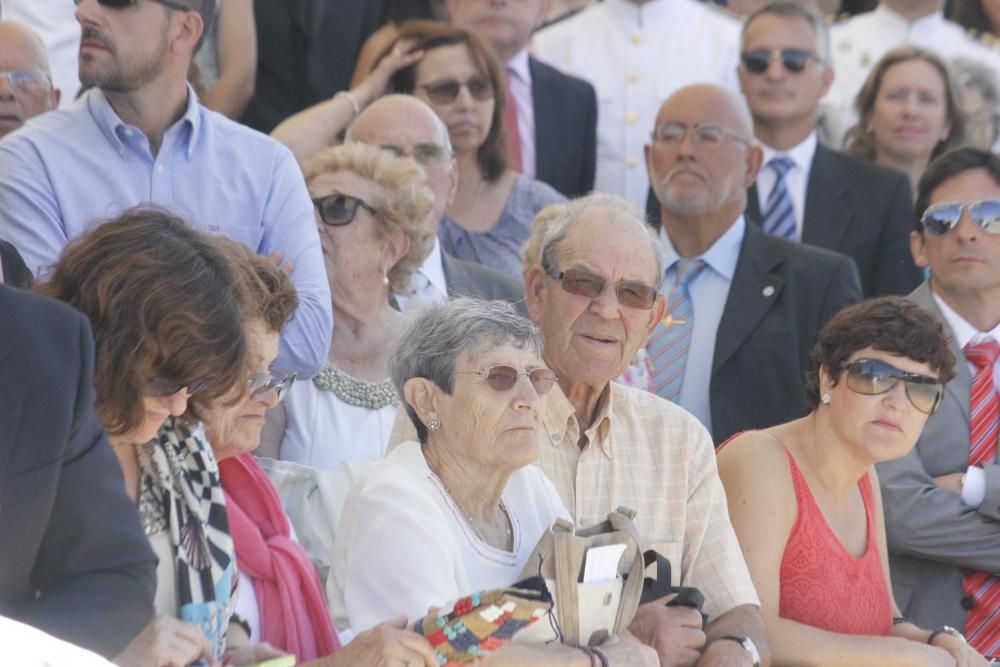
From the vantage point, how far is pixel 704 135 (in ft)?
22.6

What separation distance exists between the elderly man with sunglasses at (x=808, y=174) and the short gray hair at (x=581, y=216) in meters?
2.46

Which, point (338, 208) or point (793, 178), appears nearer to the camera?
point (338, 208)

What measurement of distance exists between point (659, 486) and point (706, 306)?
6.23 ft

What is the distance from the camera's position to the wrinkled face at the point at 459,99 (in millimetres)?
6836

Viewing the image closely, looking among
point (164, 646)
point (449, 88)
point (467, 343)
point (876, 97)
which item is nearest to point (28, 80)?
point (449, 88)

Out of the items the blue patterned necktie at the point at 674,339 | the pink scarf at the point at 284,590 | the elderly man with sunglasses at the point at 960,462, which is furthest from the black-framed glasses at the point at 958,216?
the pink scarf at the point at 284,590

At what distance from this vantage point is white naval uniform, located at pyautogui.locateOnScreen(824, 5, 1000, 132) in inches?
351

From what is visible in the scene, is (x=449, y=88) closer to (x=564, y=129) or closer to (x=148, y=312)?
(x=564, y=129)

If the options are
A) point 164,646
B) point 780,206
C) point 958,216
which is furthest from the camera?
point 780,206

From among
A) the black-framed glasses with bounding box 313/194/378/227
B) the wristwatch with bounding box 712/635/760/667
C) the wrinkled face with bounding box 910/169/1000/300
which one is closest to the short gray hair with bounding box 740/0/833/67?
the wrinkled face with bounding box 910/169/1000/300

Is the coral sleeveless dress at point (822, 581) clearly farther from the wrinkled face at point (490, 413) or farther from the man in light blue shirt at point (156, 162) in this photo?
the man in light blue shirt at point (156, 162)

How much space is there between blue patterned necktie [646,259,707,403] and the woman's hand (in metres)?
3.19

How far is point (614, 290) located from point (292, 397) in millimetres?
1017

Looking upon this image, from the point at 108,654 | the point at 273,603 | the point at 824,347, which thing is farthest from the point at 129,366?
the point at 824,347
